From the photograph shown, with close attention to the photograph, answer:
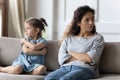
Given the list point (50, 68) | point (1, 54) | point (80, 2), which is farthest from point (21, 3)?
point (50, 68)

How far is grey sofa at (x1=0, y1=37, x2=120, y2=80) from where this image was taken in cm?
246

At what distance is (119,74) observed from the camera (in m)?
2.65

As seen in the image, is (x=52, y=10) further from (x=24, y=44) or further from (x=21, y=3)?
(x=24, y=44)

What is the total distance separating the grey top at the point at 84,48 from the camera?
8.15 feet

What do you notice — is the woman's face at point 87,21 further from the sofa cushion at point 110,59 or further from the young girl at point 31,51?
the young girl at point 31,51

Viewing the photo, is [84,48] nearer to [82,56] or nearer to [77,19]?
[82,56]

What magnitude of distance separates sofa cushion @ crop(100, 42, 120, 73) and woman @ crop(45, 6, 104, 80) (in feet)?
0.48

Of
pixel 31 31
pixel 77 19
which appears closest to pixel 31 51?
pixel 31 31

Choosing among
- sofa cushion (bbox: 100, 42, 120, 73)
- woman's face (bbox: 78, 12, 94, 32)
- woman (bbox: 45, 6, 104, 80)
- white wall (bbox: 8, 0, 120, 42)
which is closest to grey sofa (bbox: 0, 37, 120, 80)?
sofa cushion (bbox: 100, 42, 120, 73)

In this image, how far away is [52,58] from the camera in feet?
9.32

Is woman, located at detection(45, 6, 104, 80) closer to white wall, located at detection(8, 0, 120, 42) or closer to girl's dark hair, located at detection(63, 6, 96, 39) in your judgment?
girl's dark hair, located at detection(63, 6, 96, 39)

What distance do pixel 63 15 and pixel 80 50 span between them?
1.31 meters

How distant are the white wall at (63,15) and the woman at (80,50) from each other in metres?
0.92

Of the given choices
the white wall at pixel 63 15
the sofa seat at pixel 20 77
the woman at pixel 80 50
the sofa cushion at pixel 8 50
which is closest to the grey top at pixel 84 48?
the woman at pixel 80 50
